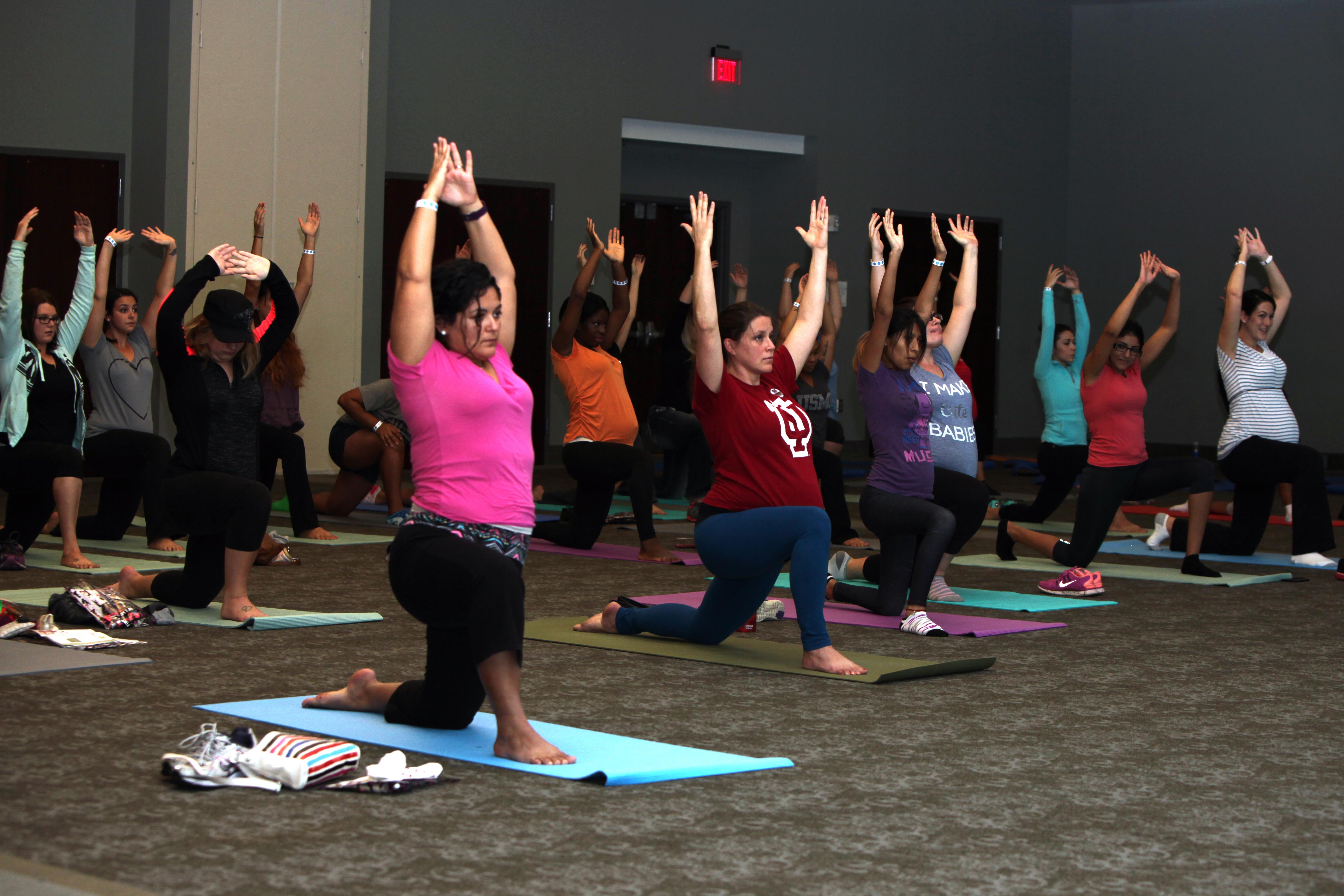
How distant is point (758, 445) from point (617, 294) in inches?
136

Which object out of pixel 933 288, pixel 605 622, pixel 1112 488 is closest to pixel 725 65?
pixel 1112 488

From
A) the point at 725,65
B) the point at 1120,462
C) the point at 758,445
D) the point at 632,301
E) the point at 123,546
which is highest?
the point at 725,65

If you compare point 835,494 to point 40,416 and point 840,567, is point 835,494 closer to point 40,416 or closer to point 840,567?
point 840,567

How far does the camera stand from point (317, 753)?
2.83m

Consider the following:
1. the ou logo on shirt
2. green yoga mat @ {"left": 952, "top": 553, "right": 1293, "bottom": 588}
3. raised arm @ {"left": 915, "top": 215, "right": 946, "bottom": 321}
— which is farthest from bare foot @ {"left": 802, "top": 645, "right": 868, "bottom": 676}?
green yoga mat @ {"left": 952, "top": 553, "right": 1293, "bottom": 588}

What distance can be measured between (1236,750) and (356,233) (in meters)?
8.96

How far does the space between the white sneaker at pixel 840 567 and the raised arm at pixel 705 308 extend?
6.19ft

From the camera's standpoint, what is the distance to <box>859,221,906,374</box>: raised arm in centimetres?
523

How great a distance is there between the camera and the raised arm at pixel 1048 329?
7566mm

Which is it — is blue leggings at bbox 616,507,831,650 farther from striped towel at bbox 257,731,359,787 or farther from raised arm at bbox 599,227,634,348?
raised arm at bbox 599,227,634,348

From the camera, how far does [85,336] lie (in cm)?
702

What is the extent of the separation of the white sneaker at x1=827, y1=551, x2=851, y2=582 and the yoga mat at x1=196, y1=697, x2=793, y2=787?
269cm

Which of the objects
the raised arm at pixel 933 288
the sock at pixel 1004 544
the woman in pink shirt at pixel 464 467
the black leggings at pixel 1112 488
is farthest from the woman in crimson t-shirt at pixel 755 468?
the sock at pixel 1004 544

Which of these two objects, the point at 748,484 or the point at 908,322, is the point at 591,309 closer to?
the point at 908,322
